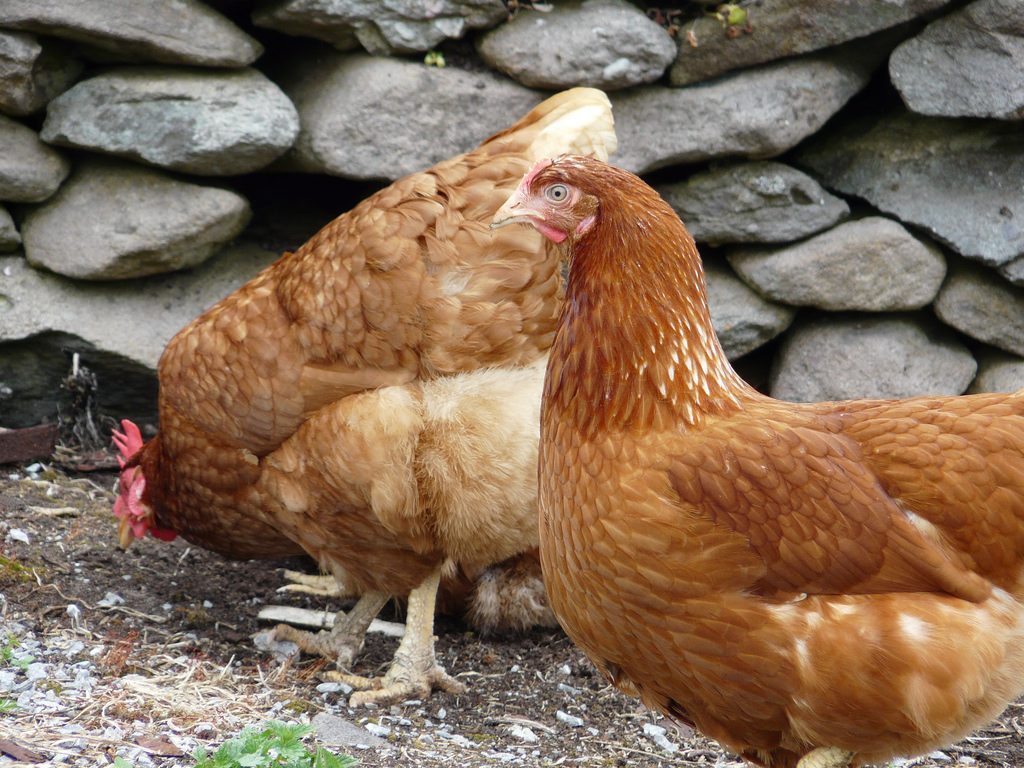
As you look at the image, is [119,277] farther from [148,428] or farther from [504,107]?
[504,107]

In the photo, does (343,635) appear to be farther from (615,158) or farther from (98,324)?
(615,158)

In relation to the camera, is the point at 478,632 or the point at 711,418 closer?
the point at 711,418

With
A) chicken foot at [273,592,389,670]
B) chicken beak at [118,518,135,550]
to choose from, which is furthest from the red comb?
chicken foot at [273,592,389,670]

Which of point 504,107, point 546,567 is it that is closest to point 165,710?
point 546,567

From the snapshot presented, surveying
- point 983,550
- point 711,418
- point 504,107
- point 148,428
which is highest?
point 504,107

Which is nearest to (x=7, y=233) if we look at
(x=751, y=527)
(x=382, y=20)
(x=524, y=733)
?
(x=382, y=20)

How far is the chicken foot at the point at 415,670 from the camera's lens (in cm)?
359

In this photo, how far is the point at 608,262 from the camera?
256cm

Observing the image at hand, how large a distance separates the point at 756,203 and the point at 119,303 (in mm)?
2615

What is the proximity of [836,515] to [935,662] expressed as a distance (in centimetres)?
36

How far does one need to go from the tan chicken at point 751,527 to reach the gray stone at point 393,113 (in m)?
1.87

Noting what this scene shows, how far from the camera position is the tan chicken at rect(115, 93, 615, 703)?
3.42 m

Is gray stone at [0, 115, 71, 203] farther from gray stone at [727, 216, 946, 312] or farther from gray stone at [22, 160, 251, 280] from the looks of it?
gray stone at [727, 216, 946, 312]

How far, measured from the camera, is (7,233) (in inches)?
174
